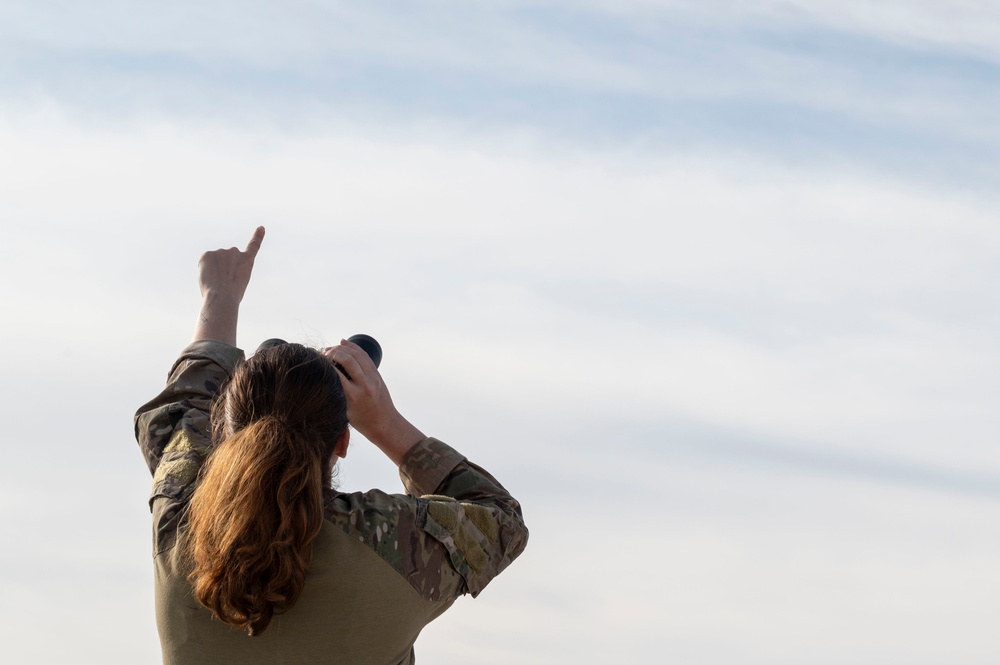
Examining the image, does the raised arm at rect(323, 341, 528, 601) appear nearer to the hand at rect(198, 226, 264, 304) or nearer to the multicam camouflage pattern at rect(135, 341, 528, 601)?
the multicam camouflage pattern at rect(135, 341, 528, 601)

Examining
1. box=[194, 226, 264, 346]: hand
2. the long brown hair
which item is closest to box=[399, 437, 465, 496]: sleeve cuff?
the long brown hair

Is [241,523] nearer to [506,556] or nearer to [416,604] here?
[416,604]

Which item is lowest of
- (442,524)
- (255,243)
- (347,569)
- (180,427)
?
(347,569)

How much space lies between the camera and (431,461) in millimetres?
4430

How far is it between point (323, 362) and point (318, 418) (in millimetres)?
199

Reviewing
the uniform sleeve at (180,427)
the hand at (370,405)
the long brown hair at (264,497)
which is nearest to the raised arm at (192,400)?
the uniform sleeve at (180,427)

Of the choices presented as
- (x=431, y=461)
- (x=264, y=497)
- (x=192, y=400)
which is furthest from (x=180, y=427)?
(x=431, y=461)

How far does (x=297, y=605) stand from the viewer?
3.85 metres

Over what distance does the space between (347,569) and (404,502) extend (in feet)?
1.01

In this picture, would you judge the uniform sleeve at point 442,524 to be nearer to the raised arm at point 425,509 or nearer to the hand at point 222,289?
the raised arm at point 425,509

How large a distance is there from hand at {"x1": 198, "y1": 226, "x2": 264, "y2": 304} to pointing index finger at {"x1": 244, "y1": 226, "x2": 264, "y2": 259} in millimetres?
66

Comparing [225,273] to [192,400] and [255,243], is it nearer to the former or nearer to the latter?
[255,243]

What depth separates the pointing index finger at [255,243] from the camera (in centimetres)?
500

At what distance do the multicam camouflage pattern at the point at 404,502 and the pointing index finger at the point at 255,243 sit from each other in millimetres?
666
